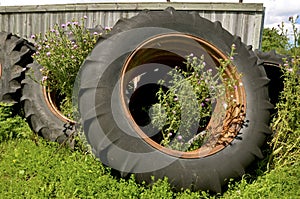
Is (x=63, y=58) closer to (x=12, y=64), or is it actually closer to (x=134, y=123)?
(x=12, y=64)

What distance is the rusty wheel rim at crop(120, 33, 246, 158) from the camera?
9.93ft

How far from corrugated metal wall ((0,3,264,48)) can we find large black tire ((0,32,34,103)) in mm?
2002

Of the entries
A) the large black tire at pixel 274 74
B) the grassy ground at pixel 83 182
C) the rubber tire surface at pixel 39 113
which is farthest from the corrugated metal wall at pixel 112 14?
the grassy ground at pixel 83 182

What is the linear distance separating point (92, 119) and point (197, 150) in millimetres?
1054

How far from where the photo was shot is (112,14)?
6402 mm

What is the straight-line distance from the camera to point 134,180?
284 centimetres

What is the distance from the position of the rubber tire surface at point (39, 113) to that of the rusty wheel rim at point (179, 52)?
1.03m

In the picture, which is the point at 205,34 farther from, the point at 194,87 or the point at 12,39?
the point at 12,39

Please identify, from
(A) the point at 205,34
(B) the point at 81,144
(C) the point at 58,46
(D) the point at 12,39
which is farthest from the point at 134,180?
(D) the point at 12,39

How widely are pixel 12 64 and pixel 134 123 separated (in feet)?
8.20

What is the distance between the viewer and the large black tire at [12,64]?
4492 mm

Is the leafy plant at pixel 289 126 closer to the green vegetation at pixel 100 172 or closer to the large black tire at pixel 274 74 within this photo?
the green vegetation at pixel 100 172

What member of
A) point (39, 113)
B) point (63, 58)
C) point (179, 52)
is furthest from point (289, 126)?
point (39, 113)

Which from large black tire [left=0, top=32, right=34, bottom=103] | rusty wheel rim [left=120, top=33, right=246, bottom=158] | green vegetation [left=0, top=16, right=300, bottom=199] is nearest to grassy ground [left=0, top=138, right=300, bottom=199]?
green vegetation [left=0, top=16, right=300, bottom=199]
